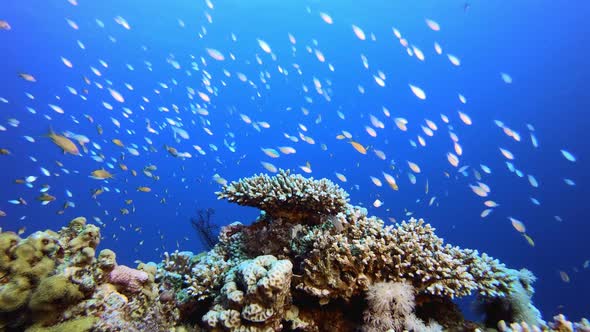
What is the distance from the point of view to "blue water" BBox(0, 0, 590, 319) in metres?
55.5

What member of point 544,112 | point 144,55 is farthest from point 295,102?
point 544,112

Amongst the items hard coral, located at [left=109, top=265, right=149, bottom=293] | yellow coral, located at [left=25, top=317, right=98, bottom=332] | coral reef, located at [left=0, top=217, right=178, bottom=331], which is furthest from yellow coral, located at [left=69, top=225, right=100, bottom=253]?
yellow coral, located at [left=25, top=317, right=98, bottom=332]

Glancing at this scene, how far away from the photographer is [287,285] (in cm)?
344

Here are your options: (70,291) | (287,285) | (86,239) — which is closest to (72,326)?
(70,291)

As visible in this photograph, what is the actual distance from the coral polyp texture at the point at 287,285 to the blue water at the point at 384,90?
4644cm

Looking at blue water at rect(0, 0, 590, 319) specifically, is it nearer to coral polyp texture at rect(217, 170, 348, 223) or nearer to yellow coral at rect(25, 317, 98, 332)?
coral polyp texture at rect(217, 170, 348, 223)

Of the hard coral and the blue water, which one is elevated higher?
the blue water

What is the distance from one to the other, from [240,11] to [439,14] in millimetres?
39497

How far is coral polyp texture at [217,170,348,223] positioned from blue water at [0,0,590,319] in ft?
152

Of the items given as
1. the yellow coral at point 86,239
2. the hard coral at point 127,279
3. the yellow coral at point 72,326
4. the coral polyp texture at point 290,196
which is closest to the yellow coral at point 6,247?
the yellow coral at point 86,239

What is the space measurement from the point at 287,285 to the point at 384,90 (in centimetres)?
8235

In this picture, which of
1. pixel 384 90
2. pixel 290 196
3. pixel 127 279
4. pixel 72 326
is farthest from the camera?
pixel 384 90

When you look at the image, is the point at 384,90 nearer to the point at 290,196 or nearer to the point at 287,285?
the point at 290,196

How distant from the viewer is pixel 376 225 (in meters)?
4.39
